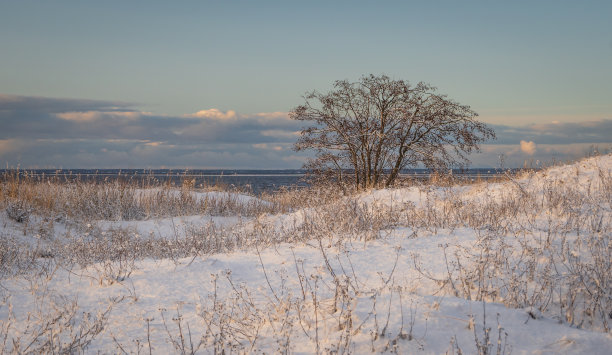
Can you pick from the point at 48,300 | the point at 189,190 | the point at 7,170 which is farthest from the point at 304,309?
the point at 7,170

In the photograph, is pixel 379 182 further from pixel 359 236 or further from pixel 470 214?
pixel 359 236

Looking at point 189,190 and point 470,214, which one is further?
point 189,190

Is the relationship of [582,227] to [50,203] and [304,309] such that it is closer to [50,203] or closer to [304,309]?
[304,309]

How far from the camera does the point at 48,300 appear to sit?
5.03m

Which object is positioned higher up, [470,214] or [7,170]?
[7,170]

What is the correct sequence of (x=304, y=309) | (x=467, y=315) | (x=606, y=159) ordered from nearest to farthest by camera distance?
(x=467, y=315)
(x=304, y=309)
(x=606, y=159)

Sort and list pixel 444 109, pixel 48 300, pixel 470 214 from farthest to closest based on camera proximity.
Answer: pixel 444 109 < pixel 470 214 < pixel 48 300

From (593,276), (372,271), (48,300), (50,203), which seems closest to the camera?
(593,276)

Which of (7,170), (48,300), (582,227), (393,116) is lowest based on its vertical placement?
(48,300)

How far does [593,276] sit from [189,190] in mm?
14716

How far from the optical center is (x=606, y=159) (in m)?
13.3

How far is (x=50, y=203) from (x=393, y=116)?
12956 millimetres

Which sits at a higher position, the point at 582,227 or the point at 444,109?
the point at 444,109

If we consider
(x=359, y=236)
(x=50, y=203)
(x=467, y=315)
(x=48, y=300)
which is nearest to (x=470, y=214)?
(x=359, y=236)
